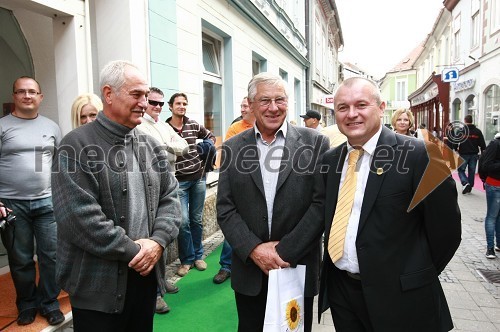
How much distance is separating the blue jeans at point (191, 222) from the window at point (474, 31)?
1680cm

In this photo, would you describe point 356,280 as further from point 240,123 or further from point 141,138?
point 240,123

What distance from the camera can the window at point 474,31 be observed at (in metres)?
16.7

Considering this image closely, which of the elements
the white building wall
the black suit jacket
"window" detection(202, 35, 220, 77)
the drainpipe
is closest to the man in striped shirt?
the white building wall

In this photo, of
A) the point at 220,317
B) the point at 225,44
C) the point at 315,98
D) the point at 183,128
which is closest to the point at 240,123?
the point at 183,128

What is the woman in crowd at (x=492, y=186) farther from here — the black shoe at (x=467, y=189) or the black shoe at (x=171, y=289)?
the black shoe at (x=467, y=189)

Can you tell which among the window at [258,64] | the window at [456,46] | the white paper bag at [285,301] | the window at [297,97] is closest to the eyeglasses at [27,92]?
the white paper bag at [285,301]

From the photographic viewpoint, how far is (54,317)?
2.97 m

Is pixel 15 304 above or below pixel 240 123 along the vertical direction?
below

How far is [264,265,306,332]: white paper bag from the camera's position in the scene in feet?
6.79

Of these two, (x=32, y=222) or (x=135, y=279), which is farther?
(x=32, y=222)

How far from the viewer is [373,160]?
1859mm

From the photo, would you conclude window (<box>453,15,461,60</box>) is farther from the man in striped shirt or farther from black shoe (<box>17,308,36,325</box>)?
black shoe (<box>17,308,36,325</box>)

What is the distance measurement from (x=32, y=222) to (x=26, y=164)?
0.49m

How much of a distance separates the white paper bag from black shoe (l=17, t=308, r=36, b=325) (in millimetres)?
2061
